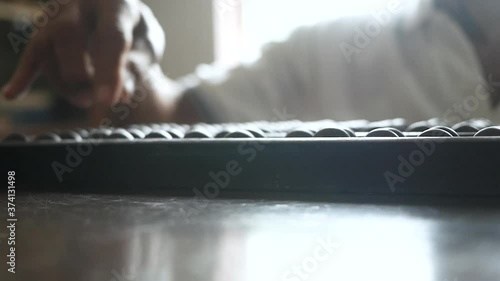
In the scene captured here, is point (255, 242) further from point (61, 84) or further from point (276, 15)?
point (276, 15)

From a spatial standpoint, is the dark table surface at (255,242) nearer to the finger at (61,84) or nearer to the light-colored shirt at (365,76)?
the finger at (61,84)

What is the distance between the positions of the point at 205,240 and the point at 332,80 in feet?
3.02

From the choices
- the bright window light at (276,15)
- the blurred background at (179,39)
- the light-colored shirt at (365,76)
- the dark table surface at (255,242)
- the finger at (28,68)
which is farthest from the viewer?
the blurred background at (179,39)

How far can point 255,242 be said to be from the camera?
0.19 metres

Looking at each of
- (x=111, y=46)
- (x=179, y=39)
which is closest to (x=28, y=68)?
(x=111, y=46)

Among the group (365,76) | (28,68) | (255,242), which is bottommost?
(255,242)

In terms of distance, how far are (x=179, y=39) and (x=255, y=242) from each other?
56.7 inches

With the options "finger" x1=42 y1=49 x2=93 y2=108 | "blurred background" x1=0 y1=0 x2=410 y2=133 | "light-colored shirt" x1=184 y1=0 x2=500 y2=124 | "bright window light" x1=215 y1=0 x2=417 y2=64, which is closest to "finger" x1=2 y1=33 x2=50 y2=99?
"finger" x1=42 y1=49 x2=93 y2=108

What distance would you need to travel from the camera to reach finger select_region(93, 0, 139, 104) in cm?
64

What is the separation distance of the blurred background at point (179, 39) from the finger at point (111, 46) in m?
0.72

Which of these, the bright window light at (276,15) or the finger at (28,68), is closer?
the finger at (28,68)

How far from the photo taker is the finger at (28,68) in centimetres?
61

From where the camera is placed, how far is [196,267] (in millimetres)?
158

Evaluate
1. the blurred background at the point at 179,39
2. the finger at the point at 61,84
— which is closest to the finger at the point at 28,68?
the finger at the point at 61,84
